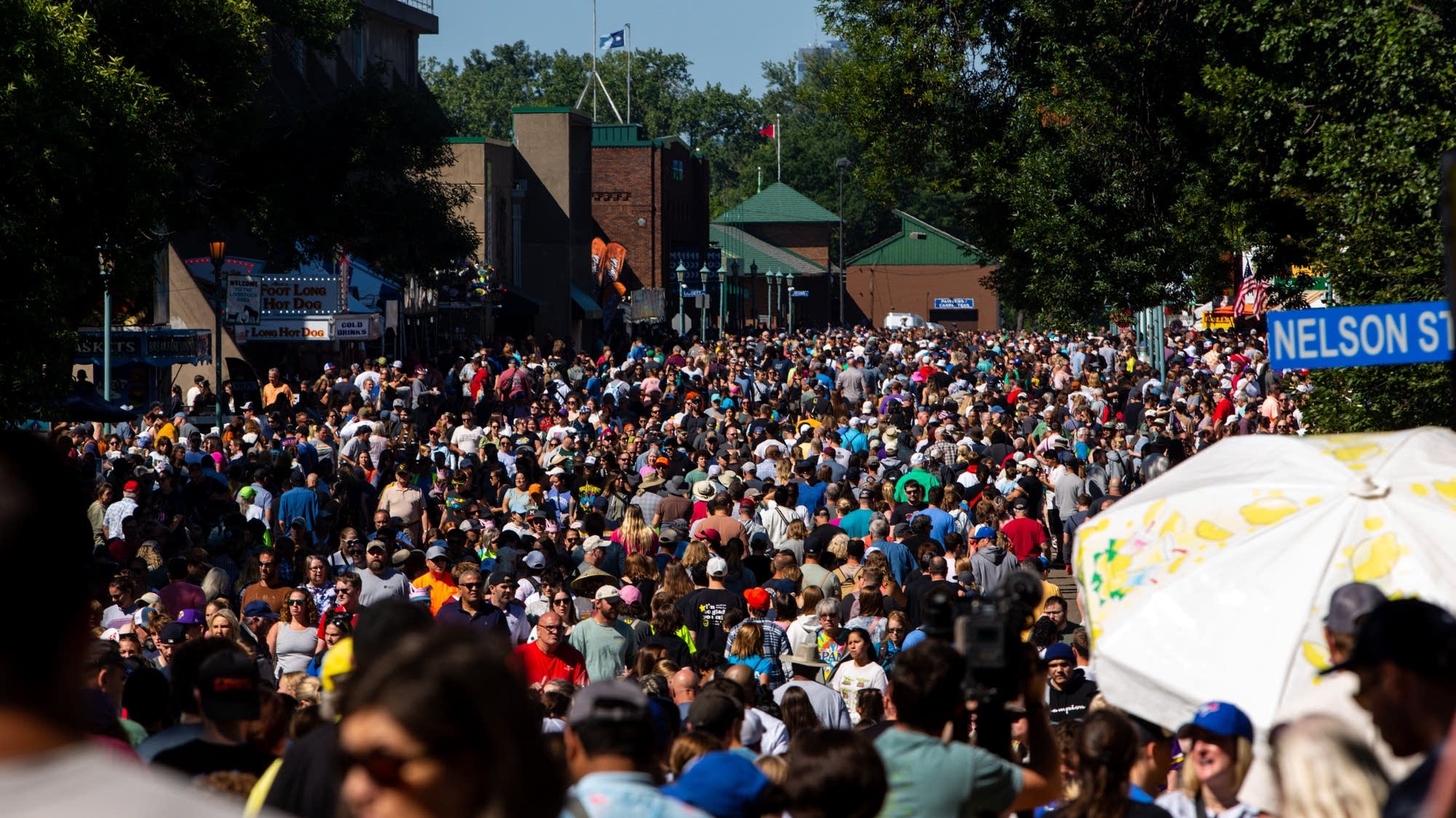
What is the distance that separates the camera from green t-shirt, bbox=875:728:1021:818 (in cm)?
430

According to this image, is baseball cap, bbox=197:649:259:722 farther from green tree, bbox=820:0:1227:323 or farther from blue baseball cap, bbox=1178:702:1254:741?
green tree, bbox=820:0:1227:323

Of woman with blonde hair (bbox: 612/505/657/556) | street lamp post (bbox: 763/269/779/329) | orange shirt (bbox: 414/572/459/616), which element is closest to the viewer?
orange shirt (bbox: 414/572/459/616)

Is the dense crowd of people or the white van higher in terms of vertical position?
the white van

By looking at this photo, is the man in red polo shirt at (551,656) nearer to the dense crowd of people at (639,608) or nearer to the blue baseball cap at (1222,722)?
→ the dense crowd of people at (639,608)

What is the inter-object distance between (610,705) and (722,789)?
83cm

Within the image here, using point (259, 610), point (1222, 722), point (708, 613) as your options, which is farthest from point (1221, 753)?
point (259, 610)

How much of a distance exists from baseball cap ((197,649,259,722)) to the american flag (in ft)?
84.8

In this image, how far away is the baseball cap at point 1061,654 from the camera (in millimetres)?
8594

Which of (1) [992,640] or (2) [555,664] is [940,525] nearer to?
(2) [555,664]

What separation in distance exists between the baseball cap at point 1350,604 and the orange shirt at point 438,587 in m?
7.57

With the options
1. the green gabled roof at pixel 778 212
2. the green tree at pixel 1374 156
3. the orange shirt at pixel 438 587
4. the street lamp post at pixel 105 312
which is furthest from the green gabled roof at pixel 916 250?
the orange shirt at pixel 438 587

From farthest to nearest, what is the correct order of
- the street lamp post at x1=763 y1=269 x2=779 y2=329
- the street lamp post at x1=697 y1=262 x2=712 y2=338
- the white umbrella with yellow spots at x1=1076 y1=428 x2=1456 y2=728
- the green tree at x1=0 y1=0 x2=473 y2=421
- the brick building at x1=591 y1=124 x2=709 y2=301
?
1. the street lamp post at x1=763 y1=269 x2=779 y2=329
2. the brick building at x1=591 y1=124 x2=709 y2=301
3. the street lamp post at x1=697 y1=262 x2=712 y2=338
4. the green tree at x1=0 y1=0 x2=473 y2=421
5. the white umbrella with yellow spots at x1=1076 y1=428 x2=1456 y2=728

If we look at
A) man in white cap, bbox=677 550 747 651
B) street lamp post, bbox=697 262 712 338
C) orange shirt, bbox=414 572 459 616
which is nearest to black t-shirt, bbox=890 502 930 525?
man in white cap, bbox=677 550 747 651

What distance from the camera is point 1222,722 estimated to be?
4.79 meters
